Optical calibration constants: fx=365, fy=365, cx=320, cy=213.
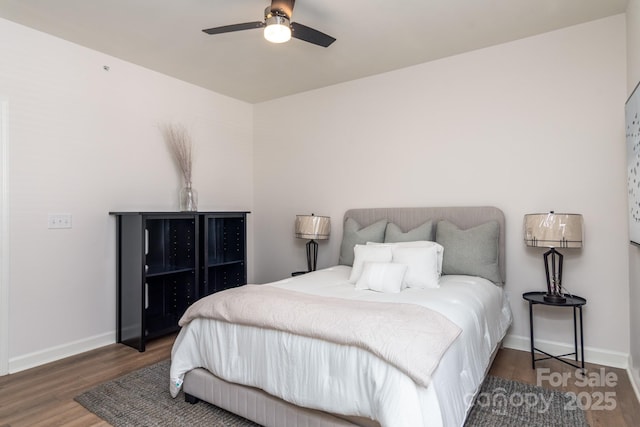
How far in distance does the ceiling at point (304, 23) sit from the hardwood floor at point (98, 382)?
258cm

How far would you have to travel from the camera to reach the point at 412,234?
3240 millimetres

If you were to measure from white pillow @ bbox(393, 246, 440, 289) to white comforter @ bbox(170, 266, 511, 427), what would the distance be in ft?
0.44

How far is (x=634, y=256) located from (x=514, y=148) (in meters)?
1.14

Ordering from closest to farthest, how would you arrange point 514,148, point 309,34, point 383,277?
point 309,34, point 383,277, point 514,148

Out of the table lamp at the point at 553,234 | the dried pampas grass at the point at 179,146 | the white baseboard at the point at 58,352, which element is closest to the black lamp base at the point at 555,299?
the table lamp at the point at 553,234

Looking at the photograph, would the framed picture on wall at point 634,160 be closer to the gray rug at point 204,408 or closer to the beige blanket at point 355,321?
the gray rug at point 204,408

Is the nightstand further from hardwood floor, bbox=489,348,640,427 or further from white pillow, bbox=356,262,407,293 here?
white pillow, bbox=356,262,407,293

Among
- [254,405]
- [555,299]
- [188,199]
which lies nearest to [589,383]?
[555,299]

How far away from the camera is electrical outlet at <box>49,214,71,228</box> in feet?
9.61

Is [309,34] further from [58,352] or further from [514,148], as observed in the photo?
[58,352]

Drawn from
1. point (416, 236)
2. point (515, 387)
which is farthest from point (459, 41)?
point (515, 387)

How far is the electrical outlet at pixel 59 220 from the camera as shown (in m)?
2.93

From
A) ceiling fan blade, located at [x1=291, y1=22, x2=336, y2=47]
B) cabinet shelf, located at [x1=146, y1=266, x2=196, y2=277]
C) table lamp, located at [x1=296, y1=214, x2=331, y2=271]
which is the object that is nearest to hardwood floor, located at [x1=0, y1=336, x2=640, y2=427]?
cabinet shelf, located at [x1=146, y1=266, x2=196, y2=277]

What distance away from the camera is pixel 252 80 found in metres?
3.92
